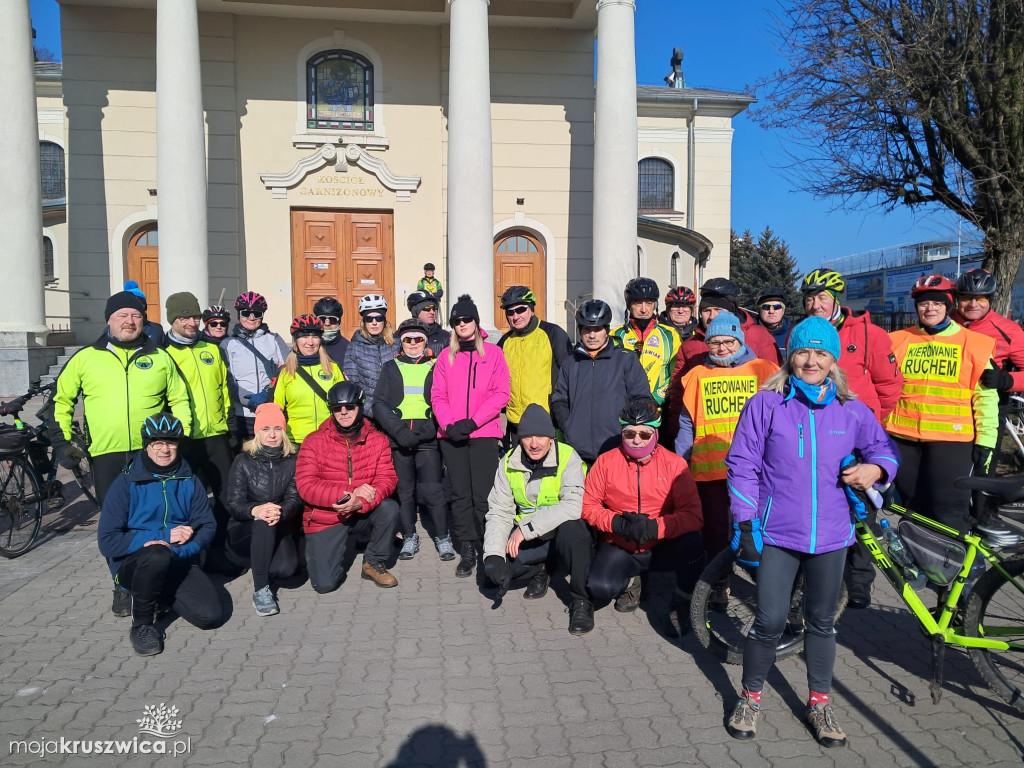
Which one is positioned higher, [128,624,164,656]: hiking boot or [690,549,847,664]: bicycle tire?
[690,549,847,664]: bicycle tire

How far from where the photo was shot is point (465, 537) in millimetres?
5859

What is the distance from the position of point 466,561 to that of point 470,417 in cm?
114

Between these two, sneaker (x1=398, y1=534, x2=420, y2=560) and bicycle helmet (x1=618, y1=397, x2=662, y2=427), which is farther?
sneaker (x1=398, y1=534, x2=420, y2=560)

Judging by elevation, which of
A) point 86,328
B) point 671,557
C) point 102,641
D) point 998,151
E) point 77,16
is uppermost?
point 77,16

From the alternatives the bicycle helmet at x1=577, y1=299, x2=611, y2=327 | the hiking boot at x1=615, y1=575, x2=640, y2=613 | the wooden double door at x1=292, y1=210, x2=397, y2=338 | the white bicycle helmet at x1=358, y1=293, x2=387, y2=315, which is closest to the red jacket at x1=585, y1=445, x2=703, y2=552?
the hiking boot at x1=615, y1=575, x2=640, y2=613

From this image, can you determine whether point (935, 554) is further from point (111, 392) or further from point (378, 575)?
point (111, 392)

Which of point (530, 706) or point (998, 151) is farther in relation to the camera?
point (998, 151)

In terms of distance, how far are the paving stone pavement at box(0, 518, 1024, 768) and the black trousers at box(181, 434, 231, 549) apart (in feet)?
2.95

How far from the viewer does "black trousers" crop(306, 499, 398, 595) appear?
5.42 metres

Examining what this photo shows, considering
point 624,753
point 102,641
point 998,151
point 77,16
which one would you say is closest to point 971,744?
point 624,753

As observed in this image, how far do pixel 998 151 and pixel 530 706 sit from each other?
9655 mm

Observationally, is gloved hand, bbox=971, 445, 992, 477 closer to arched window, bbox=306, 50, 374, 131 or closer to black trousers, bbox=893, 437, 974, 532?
black trousers, bbox=893, 437, 974, 532

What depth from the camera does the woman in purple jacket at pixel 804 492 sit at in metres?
3.37

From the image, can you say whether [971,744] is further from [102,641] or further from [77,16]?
[77,16]
